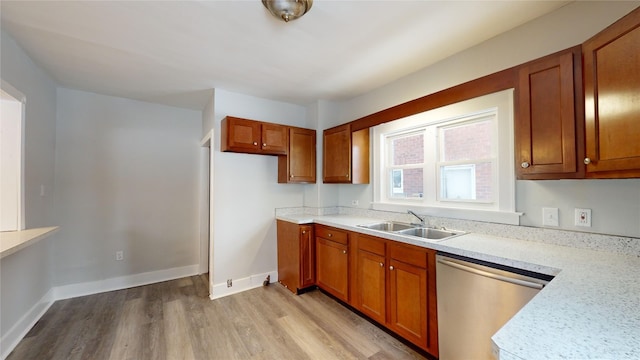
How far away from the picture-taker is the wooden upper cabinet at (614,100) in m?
1.13

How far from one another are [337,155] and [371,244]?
4.30 feet

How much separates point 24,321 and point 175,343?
1.44 metres

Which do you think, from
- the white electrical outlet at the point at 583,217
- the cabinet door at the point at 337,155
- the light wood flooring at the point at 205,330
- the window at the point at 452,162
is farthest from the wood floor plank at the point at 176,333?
the white electrical outlet at the point at 583,217

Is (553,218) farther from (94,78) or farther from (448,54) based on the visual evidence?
(94,78)

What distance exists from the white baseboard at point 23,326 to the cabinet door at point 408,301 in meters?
3.05

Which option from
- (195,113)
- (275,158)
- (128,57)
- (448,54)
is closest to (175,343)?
(275,158)

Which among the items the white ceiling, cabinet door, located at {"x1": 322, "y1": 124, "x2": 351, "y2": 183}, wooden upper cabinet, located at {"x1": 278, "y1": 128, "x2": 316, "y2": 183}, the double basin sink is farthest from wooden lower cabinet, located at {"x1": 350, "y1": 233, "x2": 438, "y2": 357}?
the white ceiling

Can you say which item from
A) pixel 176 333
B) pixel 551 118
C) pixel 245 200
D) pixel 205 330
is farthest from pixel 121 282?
pixel 551 118

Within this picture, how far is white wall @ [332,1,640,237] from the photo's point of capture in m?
1.48

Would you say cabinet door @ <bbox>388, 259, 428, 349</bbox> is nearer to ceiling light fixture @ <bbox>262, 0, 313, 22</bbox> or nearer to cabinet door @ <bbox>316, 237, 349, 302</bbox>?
cabinet door @ <bbox>316, 237, 349, 302</bbox>

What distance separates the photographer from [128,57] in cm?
228

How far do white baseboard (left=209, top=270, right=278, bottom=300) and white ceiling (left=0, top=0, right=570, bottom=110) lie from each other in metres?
2.38

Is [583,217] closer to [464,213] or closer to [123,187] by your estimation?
[464,213]

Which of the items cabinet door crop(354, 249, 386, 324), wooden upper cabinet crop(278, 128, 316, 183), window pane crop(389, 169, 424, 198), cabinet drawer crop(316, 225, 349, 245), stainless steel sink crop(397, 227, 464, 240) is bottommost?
cabinet door crop(354, 249, 386, 324)
